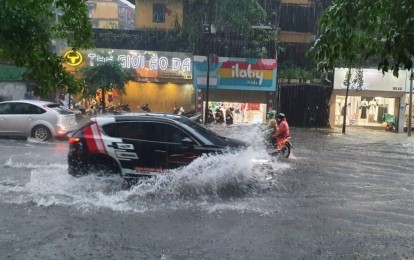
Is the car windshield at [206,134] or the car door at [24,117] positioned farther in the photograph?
the car door at [24,117]

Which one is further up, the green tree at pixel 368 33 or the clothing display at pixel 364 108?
the green tree at pixel 368 33

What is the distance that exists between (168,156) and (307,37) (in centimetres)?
2732

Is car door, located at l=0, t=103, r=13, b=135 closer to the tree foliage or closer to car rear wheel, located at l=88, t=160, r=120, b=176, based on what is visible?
car rear wheel, located at l=88, t=160, r=120, b=176

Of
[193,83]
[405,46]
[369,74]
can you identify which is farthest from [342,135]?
[405,46]

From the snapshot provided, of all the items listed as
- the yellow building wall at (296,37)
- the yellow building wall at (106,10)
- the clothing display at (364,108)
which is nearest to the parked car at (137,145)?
the clothing display at (364,108)

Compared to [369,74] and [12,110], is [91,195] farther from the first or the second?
[369,74]

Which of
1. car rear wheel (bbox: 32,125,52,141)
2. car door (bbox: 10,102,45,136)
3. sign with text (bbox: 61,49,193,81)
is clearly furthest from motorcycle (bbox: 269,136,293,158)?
sign with text (bbox: 61,49,193,81)

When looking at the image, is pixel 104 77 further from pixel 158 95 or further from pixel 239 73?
pixel 239 73

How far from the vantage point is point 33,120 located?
16688 mm

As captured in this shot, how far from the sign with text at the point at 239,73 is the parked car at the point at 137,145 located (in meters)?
20.7

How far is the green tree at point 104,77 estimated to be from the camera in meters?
26.6

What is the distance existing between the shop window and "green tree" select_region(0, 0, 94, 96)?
27.7m

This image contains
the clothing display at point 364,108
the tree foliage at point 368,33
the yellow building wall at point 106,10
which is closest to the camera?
the tree foliage at point 368,33

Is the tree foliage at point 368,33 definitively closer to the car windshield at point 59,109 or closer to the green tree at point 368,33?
the green tree at point 368,33
